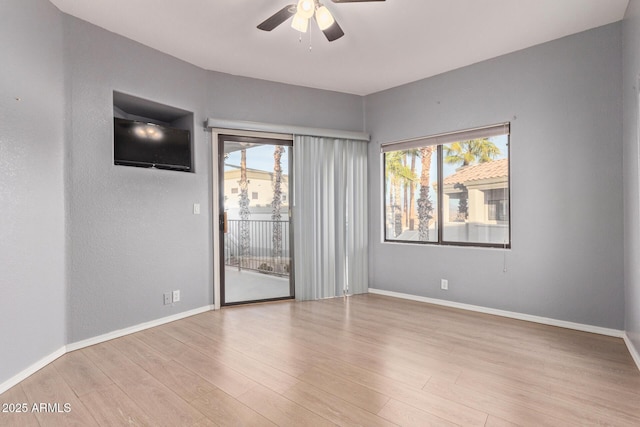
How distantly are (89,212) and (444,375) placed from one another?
10.5 feet

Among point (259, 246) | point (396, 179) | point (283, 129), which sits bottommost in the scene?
point (259, 246)

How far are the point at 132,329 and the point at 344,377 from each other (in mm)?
2196

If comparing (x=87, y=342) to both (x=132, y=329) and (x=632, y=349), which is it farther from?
(x=632, y=349)

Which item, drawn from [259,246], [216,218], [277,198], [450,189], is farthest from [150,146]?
[450,189]

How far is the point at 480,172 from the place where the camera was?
12.4 ft

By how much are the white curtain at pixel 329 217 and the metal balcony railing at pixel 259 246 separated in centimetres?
20

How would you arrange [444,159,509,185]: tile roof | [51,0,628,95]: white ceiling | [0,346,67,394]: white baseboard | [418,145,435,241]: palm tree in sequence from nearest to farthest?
[0,346,67,394]: white baseboard
[51,0,628,95]: white ceiling
[444,159,509,185]: tile roof
[418,145,435,241]: palm tree

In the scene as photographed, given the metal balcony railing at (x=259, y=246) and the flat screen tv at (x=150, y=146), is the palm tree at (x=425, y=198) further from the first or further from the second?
the flat screen tv at (x=150, y=146)

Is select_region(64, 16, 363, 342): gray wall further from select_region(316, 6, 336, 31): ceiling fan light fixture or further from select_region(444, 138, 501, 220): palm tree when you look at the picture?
select_region(444, 138, 501, 220): palm tree

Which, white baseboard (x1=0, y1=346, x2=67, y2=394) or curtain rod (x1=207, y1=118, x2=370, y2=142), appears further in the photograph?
curtain rod (x1=207, y1=118, x2=370, y2=142)

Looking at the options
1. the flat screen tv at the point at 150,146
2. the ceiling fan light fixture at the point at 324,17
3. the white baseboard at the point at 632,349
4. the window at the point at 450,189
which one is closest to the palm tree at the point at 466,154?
the window at the point at 450,189

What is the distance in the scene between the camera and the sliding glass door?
4.00m

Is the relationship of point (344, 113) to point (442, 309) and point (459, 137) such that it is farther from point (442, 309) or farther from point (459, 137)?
point (442, 309)

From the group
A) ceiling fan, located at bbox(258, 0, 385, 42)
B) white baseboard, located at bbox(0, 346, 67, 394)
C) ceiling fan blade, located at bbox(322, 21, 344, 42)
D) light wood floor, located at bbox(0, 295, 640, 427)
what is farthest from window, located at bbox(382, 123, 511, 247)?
white baseboard, located at bbox(0, 346, 67, 394)
